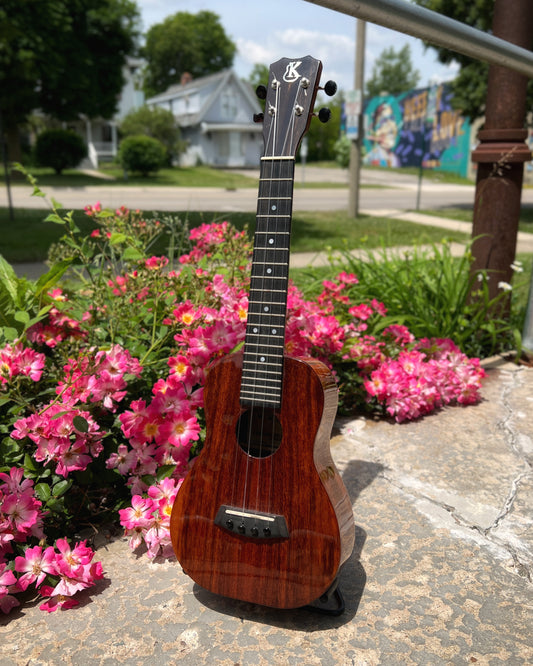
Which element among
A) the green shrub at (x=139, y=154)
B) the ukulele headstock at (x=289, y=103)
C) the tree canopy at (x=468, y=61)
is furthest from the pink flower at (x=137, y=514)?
the green shrub at (x=139, y=154)

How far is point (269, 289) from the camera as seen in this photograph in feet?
5.44

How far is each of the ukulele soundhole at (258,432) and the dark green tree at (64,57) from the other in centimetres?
2128

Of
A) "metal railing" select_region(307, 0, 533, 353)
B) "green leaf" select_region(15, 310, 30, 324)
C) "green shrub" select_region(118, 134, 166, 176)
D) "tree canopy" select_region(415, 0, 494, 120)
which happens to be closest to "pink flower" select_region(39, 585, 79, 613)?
"green leaf" select_region(15, 310, 30, 324)

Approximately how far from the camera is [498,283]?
143 inches

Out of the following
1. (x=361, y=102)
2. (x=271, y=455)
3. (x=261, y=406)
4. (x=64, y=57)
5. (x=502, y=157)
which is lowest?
(x=271, y=455)

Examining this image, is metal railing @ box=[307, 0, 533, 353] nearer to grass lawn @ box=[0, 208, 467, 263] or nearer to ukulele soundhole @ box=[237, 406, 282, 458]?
ukulele soundhole @ box=[237, 406, 282, 458]

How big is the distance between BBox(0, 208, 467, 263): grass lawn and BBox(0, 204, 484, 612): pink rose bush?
3.05m

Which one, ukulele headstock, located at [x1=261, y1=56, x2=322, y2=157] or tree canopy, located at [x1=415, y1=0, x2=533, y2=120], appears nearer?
ukulele headstock, located at [x1=261, y1=56, x2=322, y2=157]

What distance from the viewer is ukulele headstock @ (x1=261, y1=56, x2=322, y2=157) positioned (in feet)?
5.21

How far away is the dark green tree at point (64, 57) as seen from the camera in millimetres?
21016

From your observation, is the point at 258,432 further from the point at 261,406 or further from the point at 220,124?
the point at 220,124

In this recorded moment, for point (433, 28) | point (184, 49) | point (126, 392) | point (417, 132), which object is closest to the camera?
point (433, 28)

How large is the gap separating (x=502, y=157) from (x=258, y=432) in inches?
99.2

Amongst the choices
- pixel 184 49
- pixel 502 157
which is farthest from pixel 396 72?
pixel 502 157
